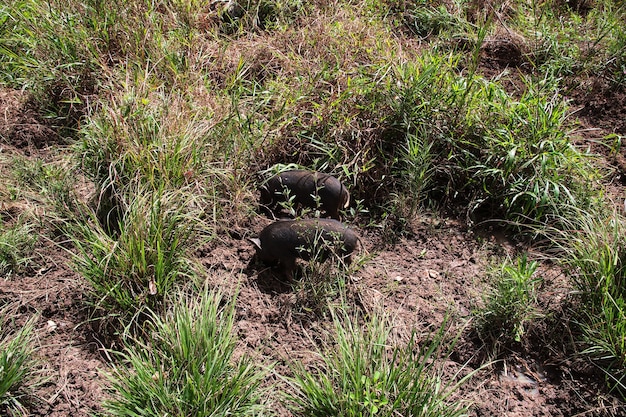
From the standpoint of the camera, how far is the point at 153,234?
3.09 metres

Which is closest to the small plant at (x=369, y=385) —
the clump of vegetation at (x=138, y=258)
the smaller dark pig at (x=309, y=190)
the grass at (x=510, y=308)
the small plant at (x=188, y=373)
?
the small plant at (x=188, y=373)

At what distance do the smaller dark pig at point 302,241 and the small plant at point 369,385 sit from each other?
56 cm

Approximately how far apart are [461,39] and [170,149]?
2549 mm

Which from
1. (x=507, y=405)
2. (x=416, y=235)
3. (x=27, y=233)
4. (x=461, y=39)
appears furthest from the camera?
(x=461, y=39)

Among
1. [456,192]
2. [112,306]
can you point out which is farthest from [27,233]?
[456,192]

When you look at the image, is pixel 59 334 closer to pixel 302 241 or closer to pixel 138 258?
pixel 138 258

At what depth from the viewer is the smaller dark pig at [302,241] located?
319 cm

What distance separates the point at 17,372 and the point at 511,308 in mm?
2300

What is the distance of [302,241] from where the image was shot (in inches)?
125

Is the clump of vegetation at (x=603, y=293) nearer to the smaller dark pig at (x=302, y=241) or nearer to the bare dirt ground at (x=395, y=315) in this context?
the bare dirt ground at (x=395, y=315)

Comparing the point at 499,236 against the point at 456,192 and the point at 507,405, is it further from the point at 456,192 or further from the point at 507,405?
the point at 507,405

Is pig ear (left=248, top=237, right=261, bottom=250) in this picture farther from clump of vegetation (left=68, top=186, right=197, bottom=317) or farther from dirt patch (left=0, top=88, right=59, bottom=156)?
dirt patch (left=0, top=88, right=59, bottom=156)

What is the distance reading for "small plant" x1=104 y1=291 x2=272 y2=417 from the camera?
251cm

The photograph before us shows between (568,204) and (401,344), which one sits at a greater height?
(568,204)
